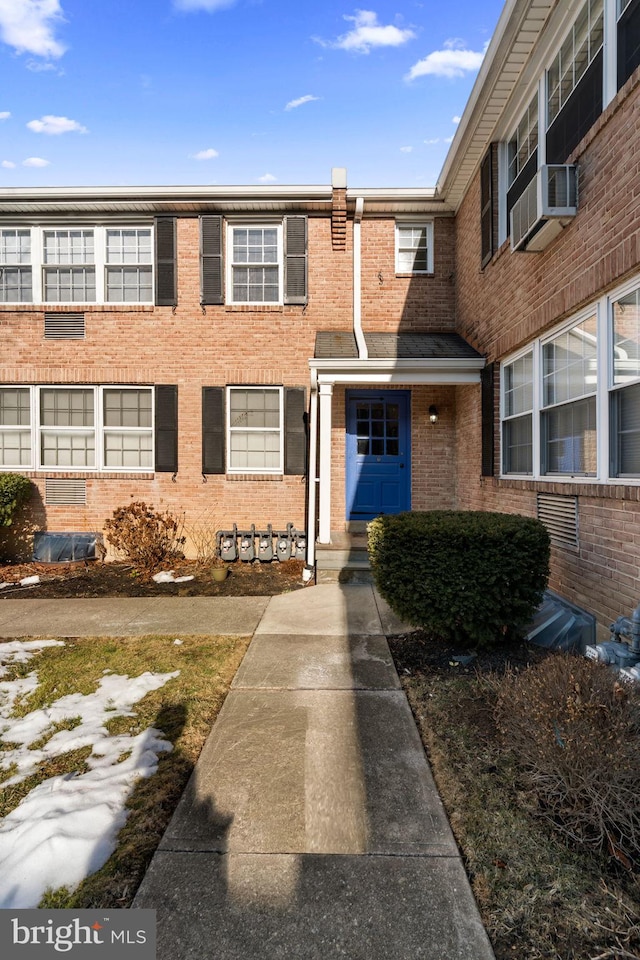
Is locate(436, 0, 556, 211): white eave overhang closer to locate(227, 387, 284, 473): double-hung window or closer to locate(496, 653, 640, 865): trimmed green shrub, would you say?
locate(227, 387, 284, 473): double-hung window

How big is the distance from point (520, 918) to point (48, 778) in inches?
90.7

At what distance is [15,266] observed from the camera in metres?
8.48

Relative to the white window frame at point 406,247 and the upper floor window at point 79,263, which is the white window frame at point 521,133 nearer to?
the white window frame at point 406,247

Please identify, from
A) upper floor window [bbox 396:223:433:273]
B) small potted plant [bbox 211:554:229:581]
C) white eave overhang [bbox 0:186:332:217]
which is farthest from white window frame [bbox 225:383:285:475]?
upper floor window [bbox 396:223:433:273]

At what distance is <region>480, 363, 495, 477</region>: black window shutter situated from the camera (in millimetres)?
6723

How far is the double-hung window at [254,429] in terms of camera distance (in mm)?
8383

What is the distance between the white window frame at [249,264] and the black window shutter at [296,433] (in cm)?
169

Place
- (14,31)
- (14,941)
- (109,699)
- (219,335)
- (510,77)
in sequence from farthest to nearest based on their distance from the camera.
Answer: (219,335) → (14,31) → (510,77) → (109,699) → (14,941)

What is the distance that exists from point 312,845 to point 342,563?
4.74m

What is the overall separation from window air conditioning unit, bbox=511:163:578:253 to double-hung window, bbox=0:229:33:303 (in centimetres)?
810

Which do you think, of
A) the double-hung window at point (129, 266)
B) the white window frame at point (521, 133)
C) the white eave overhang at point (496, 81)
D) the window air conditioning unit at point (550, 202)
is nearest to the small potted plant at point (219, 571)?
the double-hung window at point (129, 266)

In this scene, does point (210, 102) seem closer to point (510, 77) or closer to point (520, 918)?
point (510, 77)

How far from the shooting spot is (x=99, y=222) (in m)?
8.33

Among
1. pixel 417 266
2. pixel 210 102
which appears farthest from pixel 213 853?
pixel 210 102
